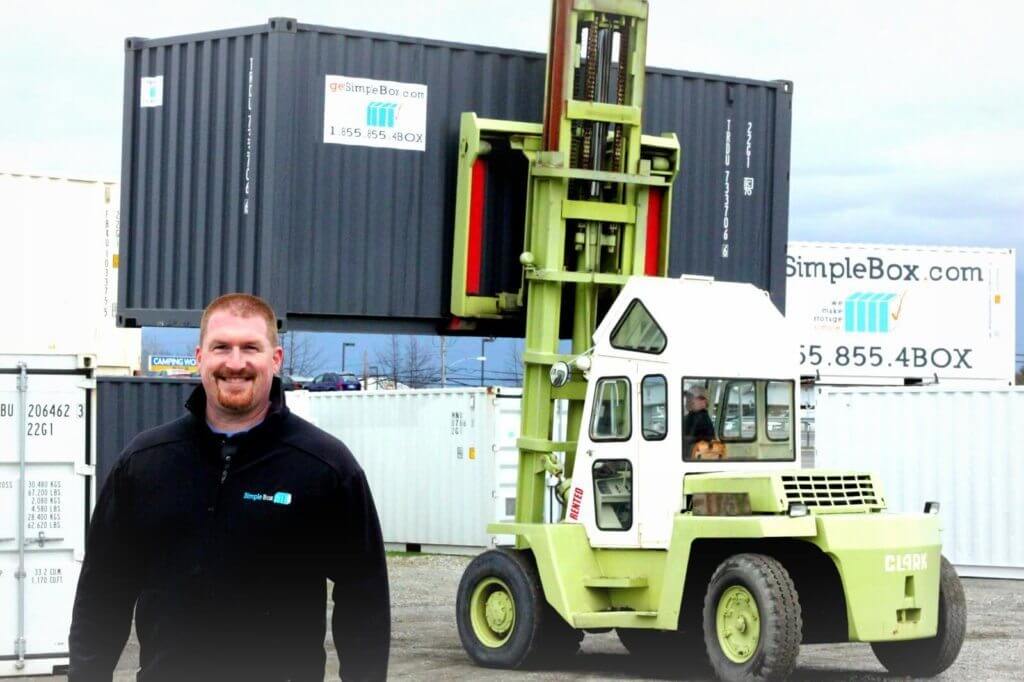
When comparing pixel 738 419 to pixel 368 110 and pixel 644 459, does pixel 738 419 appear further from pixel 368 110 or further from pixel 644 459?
pixel 368 110

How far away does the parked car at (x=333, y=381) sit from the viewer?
6378 cm

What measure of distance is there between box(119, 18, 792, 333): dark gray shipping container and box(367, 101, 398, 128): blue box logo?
21 centimetres

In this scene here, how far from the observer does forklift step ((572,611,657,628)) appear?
12070mm

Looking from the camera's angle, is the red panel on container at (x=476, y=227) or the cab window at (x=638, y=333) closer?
the cab window at (x=638, y=333)

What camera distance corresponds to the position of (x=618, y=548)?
12.3 metres

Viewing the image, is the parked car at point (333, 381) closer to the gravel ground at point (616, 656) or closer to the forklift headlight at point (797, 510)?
the gravel ground at point (616, 656)

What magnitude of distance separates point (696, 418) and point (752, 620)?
5.02 feet

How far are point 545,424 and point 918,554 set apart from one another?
3094 mm

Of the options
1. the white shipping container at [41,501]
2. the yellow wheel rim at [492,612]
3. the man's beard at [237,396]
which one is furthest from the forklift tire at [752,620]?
the man's beard at [237,396]

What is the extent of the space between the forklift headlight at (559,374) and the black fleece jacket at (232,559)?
810 centimetres

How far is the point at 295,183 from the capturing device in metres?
13.3

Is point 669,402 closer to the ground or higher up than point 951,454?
higher up

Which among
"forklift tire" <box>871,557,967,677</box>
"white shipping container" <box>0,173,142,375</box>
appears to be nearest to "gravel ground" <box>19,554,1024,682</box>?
"forklift tire" <box>871,557,967,677</box>

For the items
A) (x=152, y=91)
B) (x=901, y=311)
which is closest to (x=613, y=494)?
(x=152, y=91)
